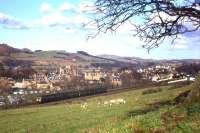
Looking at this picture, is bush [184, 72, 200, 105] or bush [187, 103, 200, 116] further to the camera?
bush [184, 72, 200, 105]

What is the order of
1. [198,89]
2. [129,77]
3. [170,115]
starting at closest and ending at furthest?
[170,115], [198,89], [129,77]

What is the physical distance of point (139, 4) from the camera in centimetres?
1847

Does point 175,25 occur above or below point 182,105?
above

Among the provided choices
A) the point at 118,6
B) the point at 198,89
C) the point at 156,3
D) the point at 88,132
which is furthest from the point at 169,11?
the point at 88,132

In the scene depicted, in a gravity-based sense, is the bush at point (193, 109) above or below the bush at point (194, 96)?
below

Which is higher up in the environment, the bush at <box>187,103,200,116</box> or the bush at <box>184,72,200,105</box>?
the bush at <box>184,72,200,105</box>

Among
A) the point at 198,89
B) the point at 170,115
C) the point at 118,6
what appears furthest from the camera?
the point at 118,6

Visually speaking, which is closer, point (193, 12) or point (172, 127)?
point (172, 127)

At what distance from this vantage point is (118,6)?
18.6 m

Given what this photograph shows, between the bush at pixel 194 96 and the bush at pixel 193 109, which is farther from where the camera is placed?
the bush at pixel 194 96

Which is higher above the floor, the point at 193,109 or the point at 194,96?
the point at 194,96

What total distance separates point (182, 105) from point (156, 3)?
420 centimetres

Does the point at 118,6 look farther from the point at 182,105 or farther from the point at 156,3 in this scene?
the point at 182,105

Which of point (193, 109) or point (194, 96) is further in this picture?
point (194, 96)
